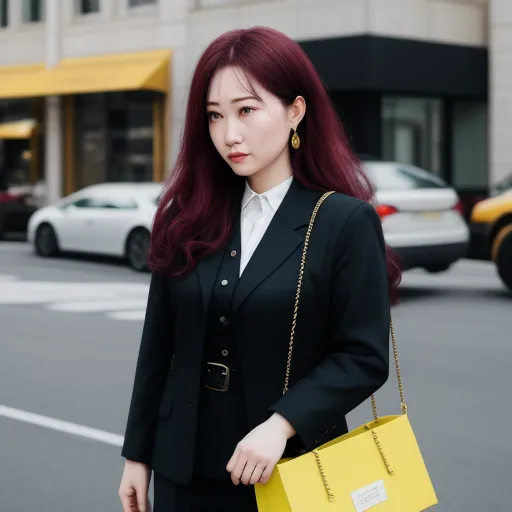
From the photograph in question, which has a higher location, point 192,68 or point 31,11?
point 31,11

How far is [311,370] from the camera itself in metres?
2.37

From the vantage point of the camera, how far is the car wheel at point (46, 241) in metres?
18.3

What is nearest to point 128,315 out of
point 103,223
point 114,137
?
point 103,223

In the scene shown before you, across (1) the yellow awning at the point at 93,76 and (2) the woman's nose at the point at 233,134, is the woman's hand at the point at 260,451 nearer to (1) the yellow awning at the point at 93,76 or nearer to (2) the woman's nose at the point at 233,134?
(2) the woman's nose at the point at 233,134

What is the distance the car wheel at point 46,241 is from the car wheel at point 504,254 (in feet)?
27.4

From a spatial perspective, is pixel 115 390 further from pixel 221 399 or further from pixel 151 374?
pixel 221 399

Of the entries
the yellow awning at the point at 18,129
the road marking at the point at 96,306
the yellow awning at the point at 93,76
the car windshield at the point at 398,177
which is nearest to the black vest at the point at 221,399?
the road marking at the point at 96,306

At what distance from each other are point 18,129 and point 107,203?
13244mm

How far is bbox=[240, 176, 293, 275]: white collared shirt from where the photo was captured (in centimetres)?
245

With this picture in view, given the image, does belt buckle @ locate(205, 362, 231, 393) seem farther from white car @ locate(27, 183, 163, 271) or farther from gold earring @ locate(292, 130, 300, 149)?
white car @ locate(27, 183, 163, 271)

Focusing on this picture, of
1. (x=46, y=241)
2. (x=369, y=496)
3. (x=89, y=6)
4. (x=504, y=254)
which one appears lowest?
(x=46, y=241)

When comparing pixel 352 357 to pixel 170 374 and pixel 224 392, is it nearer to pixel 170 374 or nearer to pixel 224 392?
pixel 224 392

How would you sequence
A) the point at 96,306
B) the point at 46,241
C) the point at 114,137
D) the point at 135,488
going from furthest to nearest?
the point at 114,137 → the point at 46,241 → the point at 96,306 → the point at 135,488

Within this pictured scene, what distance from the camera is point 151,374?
2.58m
